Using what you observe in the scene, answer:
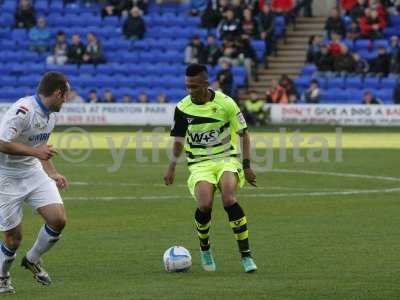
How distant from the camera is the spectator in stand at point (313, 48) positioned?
129 ft

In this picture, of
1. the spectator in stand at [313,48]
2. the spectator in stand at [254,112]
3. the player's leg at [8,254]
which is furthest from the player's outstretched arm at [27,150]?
the spectator in stand at [313,48]

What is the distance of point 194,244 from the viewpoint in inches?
549

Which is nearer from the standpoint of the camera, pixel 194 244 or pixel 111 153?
pixel 194 244

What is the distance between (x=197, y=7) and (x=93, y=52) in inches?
176

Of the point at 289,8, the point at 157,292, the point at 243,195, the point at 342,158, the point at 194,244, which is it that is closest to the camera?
the point at 157,292

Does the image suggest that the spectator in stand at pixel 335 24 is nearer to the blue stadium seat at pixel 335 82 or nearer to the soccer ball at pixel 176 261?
the blue stadium seat at pixel 335 82

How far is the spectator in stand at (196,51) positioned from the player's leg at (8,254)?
98.6 feet

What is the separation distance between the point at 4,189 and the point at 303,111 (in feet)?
87.2

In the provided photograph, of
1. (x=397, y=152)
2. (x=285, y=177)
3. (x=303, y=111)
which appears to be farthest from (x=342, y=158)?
(x=303, y=111)

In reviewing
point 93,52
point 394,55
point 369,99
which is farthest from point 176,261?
point 93,52

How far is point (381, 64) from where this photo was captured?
126 feet

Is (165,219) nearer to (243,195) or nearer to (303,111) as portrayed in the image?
(243,195)

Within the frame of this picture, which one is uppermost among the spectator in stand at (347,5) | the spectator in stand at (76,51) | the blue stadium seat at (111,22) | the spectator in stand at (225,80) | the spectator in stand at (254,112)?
the spectator in stand at (347,5)

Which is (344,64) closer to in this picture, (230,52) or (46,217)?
(230,52)
